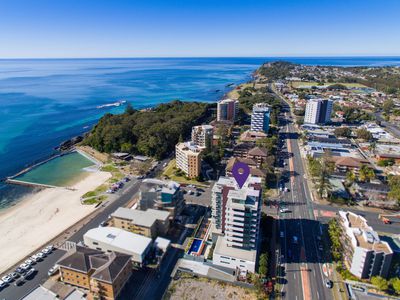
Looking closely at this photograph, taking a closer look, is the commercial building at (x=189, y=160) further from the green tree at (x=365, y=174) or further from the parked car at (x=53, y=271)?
the green tree at (x=365, y=174)

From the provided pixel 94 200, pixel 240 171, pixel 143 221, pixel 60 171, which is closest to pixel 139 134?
pixel 60 171

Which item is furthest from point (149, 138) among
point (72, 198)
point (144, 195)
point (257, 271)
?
point (257, 271)

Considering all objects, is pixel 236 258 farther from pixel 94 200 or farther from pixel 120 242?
pixel 94 200

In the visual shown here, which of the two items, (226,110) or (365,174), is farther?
(226,110)

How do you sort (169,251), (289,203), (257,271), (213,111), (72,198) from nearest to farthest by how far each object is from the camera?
(257,271)
(169,251)
(289,203)
(72,198)
(213,111)

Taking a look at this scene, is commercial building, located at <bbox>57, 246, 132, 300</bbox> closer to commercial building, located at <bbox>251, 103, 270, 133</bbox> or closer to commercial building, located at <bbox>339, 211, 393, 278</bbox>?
commercial building, located at <bbox>339, 211, 393, 278</bbox>

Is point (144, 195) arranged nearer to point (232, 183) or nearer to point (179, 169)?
point (232, 183)
